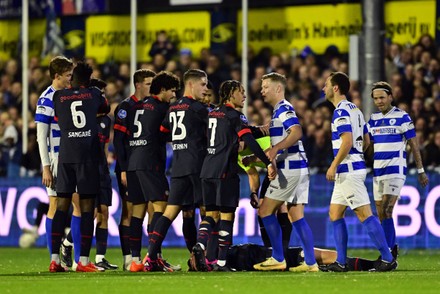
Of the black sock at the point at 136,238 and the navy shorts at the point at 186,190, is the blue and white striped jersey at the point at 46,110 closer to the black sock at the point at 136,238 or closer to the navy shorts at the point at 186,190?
the black sock at the point at 136,238

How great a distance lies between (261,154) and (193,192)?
105 cm

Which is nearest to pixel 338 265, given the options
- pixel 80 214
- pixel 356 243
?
pixel 80 214

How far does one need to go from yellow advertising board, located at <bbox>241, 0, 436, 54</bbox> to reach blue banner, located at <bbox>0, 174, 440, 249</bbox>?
445cm

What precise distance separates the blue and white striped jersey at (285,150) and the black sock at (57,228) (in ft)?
7.56

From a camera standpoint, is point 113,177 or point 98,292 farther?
point 113,177

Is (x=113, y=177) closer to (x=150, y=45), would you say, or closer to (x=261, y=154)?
(x=150, y=45)

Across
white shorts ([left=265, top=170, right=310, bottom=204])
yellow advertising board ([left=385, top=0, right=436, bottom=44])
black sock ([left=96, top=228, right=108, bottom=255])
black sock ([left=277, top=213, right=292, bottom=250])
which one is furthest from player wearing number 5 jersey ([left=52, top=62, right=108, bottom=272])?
yellow advertising board ([left=385, top=0, right=436, bottom=44])

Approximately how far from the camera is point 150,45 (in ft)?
88.3

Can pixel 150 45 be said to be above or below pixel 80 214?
above

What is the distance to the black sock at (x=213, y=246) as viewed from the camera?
14969 millimetres

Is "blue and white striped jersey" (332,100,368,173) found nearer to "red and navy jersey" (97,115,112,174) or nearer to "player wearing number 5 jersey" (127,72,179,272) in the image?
"player wearing number 5 jersey" (127,72,179,272)

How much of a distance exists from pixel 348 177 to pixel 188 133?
174cm

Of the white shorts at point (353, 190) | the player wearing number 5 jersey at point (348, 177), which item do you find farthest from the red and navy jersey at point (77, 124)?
the white shorts at point (353, 190)

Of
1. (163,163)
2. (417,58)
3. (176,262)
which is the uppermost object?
(417,58)
